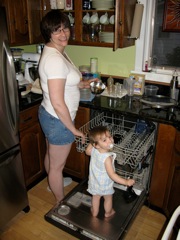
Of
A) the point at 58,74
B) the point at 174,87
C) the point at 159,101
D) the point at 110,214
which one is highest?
the point at 58,74

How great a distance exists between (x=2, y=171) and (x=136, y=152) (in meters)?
0.93

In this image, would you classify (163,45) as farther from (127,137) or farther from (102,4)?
(127,137)

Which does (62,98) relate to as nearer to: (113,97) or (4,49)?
(4,49)

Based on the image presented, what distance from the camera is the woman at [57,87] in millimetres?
1374

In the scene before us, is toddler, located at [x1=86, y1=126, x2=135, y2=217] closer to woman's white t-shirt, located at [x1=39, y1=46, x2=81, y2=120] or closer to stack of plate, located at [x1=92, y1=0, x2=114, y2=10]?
woman's white t-shirt, located at [x1=39, y1=46, x2=81, y2=120]

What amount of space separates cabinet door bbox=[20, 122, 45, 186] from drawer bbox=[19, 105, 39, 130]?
0.14ft

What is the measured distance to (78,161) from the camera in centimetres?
216

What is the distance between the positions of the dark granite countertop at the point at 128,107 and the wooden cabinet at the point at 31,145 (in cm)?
10

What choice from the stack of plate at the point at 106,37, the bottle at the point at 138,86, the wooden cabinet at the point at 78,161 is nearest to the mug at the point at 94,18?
the stack of plate at the point at 106,37

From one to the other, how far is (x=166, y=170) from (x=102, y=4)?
1381 mm

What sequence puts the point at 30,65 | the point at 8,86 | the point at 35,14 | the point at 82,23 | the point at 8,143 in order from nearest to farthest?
the point at 8,86 < the point at 8,143 < the point at 82,23 < the point at 35,14 < the point at 30,65

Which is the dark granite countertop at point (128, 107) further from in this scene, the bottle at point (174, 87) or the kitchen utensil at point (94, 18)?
the kitchen utensil at point (94, 18)

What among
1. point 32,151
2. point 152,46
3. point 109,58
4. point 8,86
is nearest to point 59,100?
point 8,86

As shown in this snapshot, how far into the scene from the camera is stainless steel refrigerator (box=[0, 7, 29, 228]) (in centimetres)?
145
